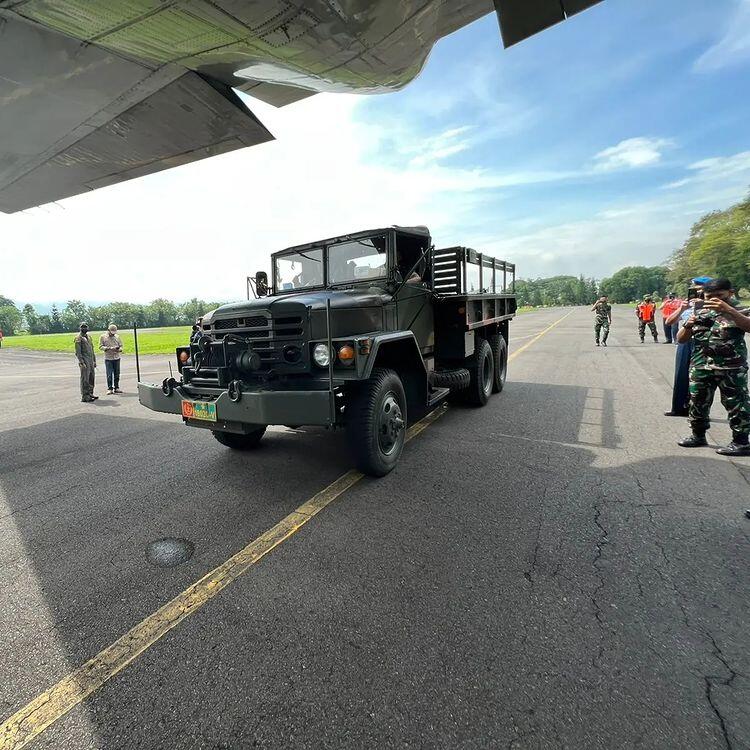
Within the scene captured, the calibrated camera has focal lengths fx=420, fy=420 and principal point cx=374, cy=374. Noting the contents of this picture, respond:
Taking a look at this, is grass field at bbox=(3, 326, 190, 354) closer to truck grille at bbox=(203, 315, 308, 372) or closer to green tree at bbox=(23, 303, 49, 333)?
truck grille at bbox=(203, 315, 308, 372)

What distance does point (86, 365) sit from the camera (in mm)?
8648

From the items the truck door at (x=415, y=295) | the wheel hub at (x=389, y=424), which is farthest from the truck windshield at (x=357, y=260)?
the wheel hub at (x=389, y=424)

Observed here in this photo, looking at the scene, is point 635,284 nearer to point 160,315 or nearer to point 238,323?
point 160,315

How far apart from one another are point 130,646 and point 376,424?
226cm

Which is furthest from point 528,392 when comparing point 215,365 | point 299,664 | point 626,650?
point 299,664

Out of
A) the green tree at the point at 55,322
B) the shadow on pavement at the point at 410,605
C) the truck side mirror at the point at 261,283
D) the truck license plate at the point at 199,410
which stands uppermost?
the green tree at the point at 55,322

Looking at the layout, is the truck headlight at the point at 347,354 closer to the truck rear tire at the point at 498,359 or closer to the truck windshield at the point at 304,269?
the truck windshield at the point at 304,269

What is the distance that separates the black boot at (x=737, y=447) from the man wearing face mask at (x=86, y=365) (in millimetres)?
10185

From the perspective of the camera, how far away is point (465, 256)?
591 cm

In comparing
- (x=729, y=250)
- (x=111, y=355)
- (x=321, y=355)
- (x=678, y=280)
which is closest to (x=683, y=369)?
(x=321, y=355)

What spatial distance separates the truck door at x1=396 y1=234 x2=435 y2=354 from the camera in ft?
15.9

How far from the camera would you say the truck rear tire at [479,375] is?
635 centimetres

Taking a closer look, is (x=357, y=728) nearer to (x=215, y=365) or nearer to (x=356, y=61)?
(x=215, y=365)

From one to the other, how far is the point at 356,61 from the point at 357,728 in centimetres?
510
